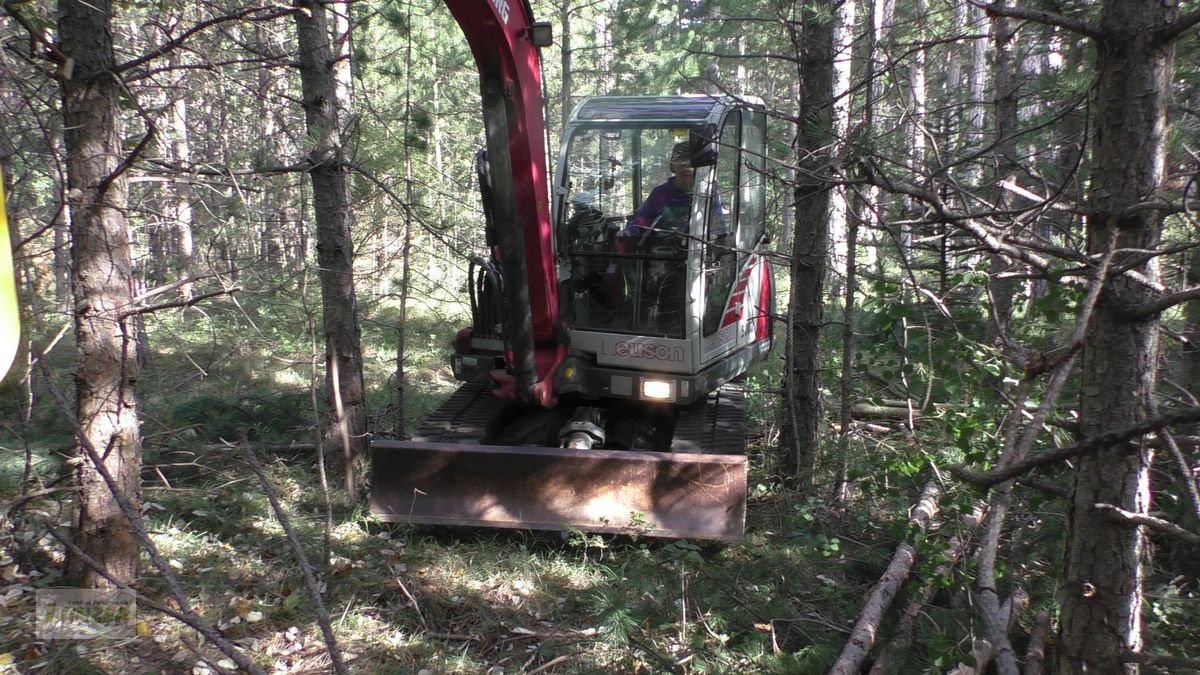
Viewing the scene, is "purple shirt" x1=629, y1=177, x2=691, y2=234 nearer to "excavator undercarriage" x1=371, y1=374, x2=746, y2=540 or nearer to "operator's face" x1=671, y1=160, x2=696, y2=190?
"operator's face" x1=671, y1=160, x2=696, y2=190

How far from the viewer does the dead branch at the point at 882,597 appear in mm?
3471

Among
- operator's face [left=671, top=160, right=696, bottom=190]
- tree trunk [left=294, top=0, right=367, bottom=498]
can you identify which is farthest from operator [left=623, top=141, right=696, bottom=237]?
tree trunk [left=294, top=0, right=367, bottom=498]

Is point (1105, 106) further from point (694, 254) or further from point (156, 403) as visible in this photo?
point (156, 403)

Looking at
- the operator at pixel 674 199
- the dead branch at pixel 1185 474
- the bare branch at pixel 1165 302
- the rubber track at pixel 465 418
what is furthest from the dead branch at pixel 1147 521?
the rubber track at pixel 465 418

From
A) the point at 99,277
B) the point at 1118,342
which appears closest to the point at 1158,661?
the point at 1118,342

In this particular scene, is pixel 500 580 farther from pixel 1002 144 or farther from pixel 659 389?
pixel 1002 144

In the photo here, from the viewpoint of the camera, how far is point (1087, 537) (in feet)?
7.64

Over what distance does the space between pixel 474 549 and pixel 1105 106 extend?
4.27 metres

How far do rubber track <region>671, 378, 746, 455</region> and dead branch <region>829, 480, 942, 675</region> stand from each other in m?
1.20

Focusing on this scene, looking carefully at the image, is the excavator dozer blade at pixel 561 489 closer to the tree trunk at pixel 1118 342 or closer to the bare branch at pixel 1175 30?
the tree trunk at pixel 1118 342

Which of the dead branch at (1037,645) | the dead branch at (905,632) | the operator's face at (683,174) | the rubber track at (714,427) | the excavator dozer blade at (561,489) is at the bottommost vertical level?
the dead branch at (905,632)

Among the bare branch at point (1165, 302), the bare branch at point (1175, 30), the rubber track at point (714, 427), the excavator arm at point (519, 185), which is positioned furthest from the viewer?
the rubber track at point (714, 427)

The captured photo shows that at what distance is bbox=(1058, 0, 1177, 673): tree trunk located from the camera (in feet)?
7.07

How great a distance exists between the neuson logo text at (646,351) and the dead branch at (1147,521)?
11.0 feet
